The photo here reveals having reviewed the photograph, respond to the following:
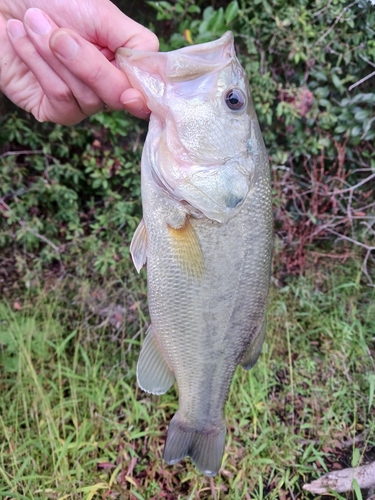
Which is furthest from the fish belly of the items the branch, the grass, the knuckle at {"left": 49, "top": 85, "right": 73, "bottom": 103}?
the branch

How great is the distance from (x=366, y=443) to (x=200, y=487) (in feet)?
3.52

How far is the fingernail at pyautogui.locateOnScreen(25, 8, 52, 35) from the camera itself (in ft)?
4.23

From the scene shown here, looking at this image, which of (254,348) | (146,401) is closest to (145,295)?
(146,401)

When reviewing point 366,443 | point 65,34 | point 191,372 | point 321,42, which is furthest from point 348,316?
point 65,34

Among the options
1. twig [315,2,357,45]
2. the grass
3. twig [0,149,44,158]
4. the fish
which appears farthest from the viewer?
twig [0,149,44,158]

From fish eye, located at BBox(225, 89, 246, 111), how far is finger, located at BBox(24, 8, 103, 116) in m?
0.52

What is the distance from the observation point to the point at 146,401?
2.58 m

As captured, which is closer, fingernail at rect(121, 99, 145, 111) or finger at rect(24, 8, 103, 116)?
finger at rect(24, 8, 103, 116)

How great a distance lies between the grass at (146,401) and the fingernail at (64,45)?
189 centimetres

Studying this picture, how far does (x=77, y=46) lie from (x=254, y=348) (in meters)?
1.28

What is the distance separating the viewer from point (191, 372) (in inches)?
61.8

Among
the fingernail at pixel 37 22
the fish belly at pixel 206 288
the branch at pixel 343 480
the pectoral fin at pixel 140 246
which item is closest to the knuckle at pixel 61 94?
the fingernail at pixel 37 22

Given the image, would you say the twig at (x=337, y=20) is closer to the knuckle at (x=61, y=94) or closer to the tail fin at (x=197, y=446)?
the knuckle at (x=61, y=94)

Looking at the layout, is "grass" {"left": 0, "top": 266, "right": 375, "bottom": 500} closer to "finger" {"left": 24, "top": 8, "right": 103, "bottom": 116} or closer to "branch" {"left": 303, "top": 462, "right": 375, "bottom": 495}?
"branch" {"left": 303, "top": 462, "right": 375, "bottom": 495}
